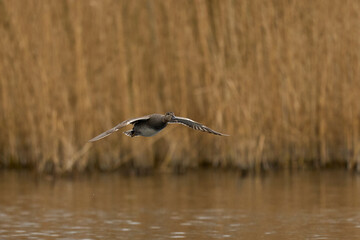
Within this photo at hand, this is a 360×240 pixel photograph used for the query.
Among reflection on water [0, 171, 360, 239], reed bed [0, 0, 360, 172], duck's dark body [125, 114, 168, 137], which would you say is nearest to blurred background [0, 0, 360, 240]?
reed bed [0, 0, 360, 172]

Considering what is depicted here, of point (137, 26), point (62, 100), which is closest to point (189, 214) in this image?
point (62, 100)

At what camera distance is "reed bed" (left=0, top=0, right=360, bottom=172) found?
13.5m

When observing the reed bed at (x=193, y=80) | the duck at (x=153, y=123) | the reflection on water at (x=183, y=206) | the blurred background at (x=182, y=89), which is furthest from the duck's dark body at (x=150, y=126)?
the reed bed at (x=193, y=80)

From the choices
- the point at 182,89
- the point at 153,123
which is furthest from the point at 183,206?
the point at 153,123

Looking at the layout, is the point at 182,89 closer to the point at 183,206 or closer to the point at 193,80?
the point at 193,80

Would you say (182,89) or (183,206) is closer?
(183,206)

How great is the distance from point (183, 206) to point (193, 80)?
357cm

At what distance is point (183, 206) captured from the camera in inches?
426

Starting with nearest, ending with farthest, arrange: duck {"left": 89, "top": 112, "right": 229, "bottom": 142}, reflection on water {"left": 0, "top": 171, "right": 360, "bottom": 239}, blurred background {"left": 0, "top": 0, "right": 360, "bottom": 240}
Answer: duck {"left": 89, "top": 112, "right": 229, "bottom": 142} < reflection on water {"left": 0, "top": 171, "right": 360, "bottom": 239} < blurred background {"left": 0, "top": 0, "right": 360, "bottom": 240}

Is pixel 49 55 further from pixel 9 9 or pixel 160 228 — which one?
pixel 160 228

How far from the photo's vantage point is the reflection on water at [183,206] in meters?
8.83

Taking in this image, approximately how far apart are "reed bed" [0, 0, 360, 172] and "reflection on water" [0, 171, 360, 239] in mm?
454

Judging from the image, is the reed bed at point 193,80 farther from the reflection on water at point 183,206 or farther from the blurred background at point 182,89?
the reflection on water at point 183,206

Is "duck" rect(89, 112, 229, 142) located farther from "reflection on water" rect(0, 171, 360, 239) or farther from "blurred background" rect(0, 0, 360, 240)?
"blurred background" rect(0, 0, 360, 240)
